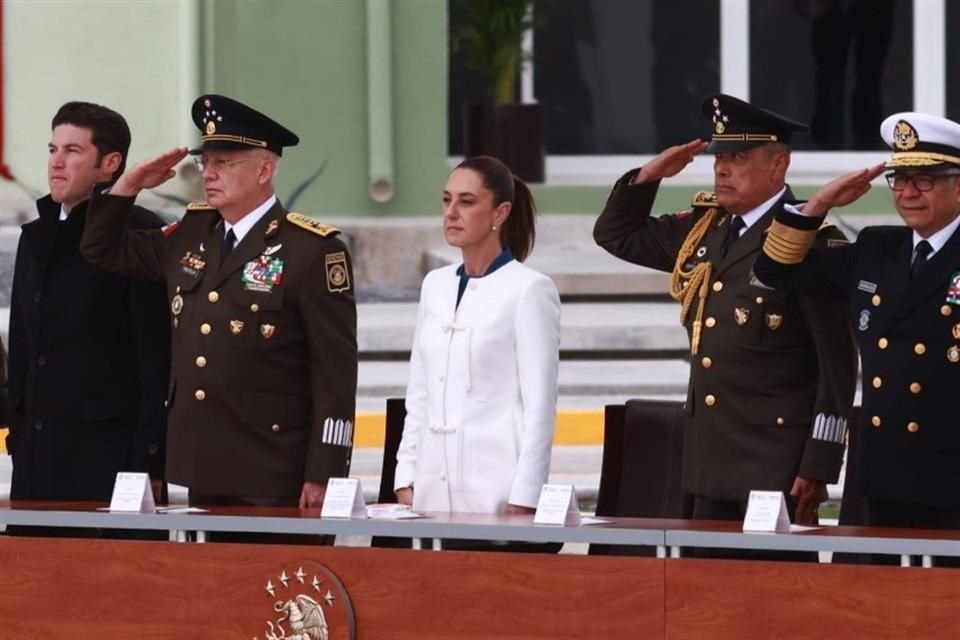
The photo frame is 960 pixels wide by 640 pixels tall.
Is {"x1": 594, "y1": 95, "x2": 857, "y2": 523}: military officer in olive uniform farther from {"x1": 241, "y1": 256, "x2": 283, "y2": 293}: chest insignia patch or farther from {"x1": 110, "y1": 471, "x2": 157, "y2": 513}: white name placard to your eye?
{"x1": 110, "y1": 471, "x2": 157, "y2": 513}: white name placard

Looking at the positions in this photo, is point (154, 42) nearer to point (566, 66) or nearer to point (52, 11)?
point (52, 11)

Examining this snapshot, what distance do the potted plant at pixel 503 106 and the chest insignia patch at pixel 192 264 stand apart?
6.61 meters

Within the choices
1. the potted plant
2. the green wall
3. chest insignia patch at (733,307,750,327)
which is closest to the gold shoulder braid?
chest insignia patch at (733,307,750,327)

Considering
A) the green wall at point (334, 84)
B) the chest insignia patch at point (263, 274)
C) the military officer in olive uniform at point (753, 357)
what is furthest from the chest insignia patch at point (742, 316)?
the green wall at point (334, 84)

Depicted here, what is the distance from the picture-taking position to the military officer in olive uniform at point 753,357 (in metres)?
5.68

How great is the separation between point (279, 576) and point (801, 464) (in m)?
1.29

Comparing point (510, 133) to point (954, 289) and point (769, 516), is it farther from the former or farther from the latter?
point (769, 516)

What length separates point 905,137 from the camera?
538cm

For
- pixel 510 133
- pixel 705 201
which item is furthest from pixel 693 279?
pixel 510 133

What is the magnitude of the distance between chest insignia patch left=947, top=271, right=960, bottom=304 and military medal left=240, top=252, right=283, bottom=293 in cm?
157

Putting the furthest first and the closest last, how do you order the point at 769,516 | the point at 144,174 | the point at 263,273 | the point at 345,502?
the point at 144,174, the point at 263,273, the point at 345,502, the point at 769,516

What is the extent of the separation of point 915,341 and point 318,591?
140 centimetres

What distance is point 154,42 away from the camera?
12.2 metres

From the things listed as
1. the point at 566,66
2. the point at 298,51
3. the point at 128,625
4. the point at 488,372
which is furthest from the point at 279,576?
the point at 566,66
